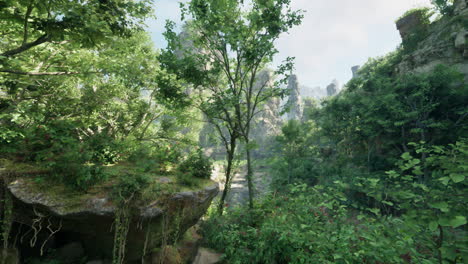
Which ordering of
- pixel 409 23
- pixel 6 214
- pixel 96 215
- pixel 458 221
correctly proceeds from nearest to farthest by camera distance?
pixel 458 221 < pixel 6 214 < pixel 96 215 < pixel 409 23

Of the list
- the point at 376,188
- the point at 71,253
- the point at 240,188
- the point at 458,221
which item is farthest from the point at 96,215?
the point at 240,188

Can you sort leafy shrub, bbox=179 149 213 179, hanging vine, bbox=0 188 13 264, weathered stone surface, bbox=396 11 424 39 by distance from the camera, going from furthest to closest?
weathered stone surface, bbox=396 11 424 39
leafy shrub, bbox=179 149 213 179
hanging vine, bbox=0 188 13 264

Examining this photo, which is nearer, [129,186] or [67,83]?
[129,186]

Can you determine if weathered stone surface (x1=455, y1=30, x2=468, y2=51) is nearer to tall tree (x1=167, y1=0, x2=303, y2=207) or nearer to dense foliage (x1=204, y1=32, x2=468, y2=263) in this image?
dense foliage (x1=204, y1=32, x2=468, y2=263)

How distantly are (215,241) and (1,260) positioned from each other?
5196mm

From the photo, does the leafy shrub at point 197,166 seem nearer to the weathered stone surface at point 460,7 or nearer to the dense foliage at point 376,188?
the dense foliage at point 376,188

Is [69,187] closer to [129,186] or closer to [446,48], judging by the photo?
[129,186]

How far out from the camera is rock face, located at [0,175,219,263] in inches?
171

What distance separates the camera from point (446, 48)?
15961 mm

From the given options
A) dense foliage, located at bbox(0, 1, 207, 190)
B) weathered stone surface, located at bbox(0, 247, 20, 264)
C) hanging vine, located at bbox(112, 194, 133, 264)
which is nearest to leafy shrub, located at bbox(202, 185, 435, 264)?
hanging vine, located at bbox(112, 194, 133, 264)

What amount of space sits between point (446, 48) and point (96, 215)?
2554cm

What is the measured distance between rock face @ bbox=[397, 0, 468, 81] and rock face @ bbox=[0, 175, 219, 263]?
20959 mm

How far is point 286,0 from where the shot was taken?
6250mm

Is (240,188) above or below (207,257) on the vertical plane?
below
